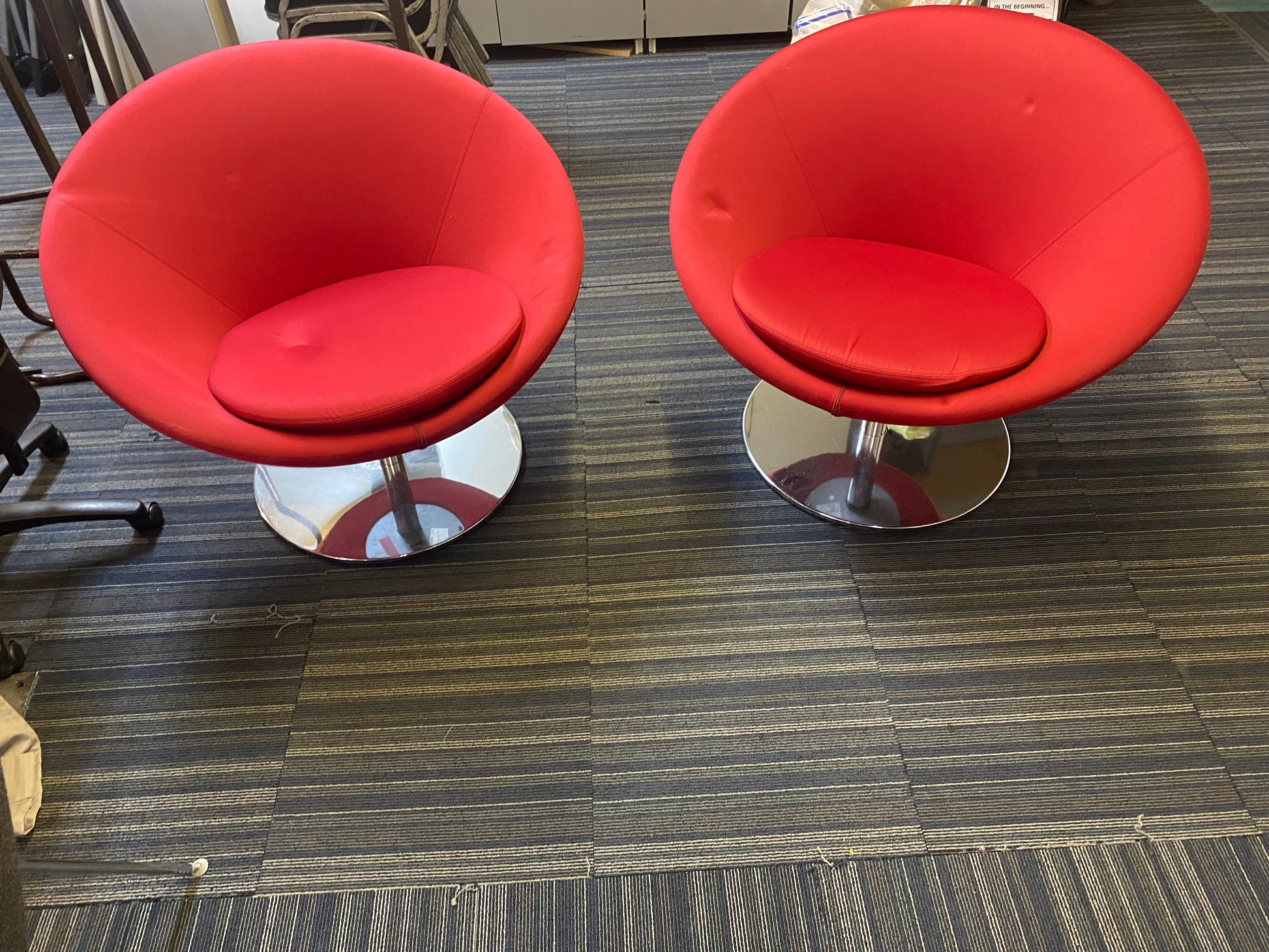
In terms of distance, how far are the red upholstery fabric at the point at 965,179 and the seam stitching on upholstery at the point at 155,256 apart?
0.87 meters

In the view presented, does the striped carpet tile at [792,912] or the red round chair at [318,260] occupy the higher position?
the red round chair at [318,260]

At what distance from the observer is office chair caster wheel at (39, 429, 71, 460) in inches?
85.4

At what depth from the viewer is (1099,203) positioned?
5.71 feet

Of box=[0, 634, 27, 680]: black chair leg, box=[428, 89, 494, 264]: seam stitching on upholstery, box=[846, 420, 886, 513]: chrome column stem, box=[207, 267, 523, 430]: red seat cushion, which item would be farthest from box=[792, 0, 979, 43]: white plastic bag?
box=[0, 634, 27, 680]: black chair leg

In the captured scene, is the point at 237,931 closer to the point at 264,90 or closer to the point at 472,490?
the point at 472,490

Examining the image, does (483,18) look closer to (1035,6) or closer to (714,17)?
(714,17)

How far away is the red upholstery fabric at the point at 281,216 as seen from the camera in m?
1.58

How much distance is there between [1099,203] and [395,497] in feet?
4.95

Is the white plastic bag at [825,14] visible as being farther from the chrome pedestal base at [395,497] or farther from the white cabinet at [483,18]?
the white cabinet at [483,18]

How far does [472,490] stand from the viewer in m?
2.09

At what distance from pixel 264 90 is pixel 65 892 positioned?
4.73 feet

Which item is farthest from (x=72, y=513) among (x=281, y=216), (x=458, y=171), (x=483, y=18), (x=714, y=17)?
(x=714, y=17)

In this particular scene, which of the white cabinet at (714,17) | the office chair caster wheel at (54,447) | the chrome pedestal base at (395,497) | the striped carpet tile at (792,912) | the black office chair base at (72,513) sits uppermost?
the white cabinet at (714,17)

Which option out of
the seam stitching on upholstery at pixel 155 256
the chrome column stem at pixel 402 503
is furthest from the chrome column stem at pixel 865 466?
the seam stitching on upholstery at pixel 155 256
